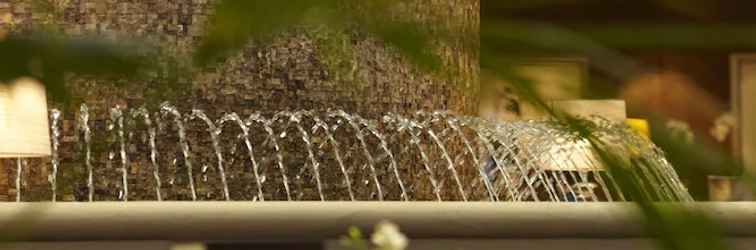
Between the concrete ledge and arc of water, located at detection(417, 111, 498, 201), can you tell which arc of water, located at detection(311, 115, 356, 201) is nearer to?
arc of water, located at detection(417, 111, 498, 201)

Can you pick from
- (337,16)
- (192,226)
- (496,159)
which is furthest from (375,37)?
(496,159)

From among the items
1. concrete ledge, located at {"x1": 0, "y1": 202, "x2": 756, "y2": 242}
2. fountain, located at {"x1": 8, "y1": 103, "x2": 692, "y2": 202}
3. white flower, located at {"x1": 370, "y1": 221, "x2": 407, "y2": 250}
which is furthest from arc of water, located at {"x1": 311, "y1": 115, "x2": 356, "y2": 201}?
white flower, located at {"x1": 370, "y1": 221, "x2": 407, "y2": 250}

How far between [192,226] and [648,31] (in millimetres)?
1289

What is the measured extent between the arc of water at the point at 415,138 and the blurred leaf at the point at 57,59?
127 inches

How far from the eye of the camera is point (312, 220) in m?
1.53

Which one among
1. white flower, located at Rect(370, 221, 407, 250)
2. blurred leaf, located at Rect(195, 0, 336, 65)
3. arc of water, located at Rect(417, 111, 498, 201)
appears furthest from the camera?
arc of water, located at Rect(417, 111, 498, 201)

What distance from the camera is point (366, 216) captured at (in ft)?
5.21

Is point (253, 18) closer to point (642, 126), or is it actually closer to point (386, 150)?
point (642, 126)

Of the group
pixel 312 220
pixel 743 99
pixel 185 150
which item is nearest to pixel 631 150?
pixel 312 220

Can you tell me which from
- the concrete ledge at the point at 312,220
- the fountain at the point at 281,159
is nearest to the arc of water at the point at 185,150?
the fountain at the point at 281,159

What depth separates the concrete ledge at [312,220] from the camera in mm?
1503

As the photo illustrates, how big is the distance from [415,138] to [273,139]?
0.98 ft

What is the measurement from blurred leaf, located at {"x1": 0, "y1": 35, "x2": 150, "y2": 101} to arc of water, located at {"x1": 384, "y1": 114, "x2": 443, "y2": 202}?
3.22 m

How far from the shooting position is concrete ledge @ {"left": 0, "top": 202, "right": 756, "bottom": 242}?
1.50 m
